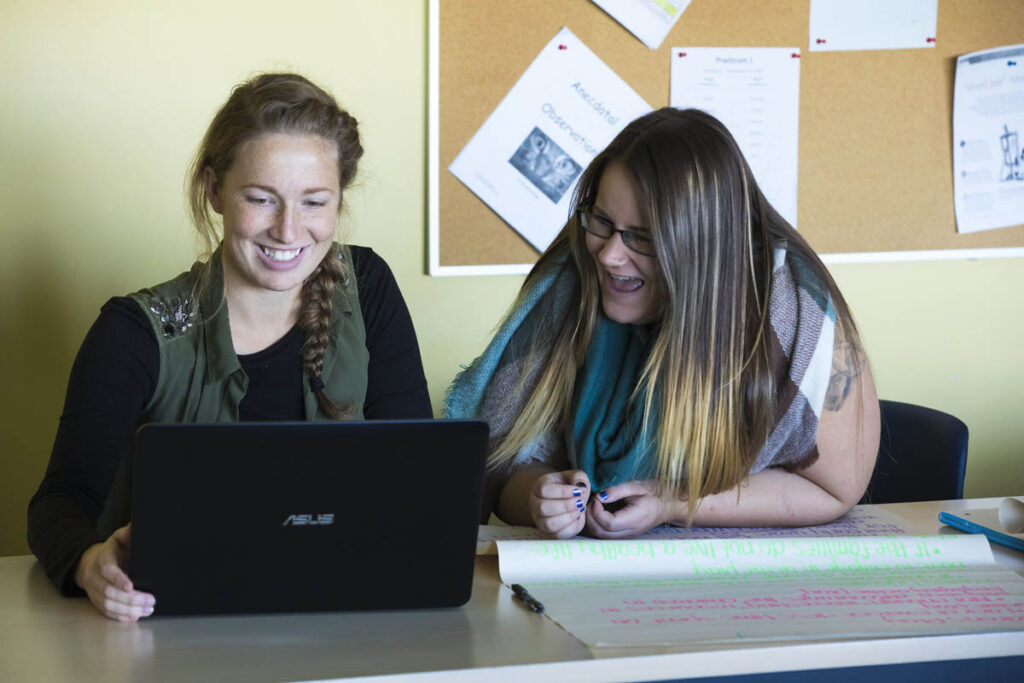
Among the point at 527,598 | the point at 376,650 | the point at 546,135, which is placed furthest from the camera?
the point at 546,135

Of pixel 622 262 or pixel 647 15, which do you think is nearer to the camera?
pixel 622 262

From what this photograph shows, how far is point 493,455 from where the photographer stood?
1.63 meters

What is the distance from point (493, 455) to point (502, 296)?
976 mm

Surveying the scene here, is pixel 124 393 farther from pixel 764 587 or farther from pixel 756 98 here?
pixel 756 98

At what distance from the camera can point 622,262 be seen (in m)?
1.53

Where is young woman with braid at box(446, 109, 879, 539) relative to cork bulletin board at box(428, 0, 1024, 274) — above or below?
below

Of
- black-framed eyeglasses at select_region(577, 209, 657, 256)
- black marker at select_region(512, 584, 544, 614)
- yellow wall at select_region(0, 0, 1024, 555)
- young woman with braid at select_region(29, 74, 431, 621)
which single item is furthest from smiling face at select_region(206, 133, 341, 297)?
yellow wall at select_region(0, 0, 1024, 555)

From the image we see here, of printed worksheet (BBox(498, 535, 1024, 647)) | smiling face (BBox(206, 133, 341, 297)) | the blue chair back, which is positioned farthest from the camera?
the blue chair back

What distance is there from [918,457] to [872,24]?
1.32 m

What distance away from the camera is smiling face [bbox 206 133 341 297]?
4.83ft

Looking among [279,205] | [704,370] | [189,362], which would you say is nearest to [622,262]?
[704,370]

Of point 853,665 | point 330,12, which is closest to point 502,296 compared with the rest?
point 330,12

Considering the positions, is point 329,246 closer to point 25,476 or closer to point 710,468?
point 710,468

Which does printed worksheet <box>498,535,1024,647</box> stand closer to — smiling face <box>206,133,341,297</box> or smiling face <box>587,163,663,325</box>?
smiling face <box>587,163,663,325</box>
